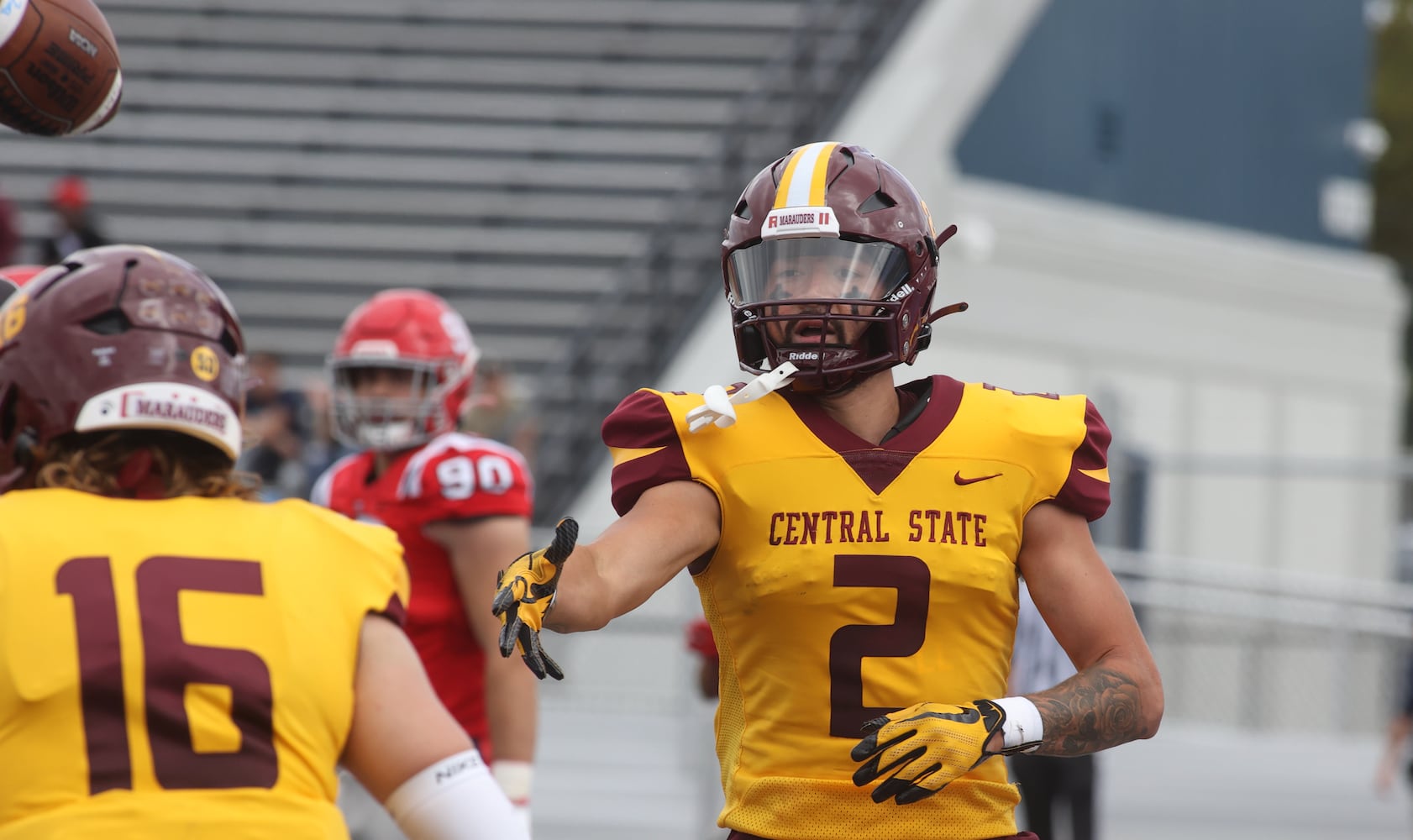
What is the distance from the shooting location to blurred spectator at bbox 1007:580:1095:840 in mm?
6289

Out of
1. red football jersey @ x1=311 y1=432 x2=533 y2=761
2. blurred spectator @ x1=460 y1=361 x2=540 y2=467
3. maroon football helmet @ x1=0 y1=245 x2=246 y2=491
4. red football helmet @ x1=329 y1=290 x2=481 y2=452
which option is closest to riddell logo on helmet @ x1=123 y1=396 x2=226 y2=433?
maroon football helmet @ x1=0 y1=245 x2=246 y2=491

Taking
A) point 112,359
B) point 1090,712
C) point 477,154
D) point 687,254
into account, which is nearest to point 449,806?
point 112,359

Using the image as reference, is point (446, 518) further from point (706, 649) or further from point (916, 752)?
point (916, 752)

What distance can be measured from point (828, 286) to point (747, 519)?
0.38m

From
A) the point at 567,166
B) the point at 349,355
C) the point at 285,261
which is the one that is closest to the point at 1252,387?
the point at 567,166

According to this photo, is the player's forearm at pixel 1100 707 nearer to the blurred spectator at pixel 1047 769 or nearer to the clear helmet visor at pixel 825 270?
the clear helmet visor at pixel 825 270

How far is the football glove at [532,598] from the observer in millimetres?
2537

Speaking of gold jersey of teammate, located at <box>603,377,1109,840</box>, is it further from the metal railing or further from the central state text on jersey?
the metal railing

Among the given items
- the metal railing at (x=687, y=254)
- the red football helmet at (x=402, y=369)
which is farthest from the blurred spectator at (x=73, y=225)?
the red football helmet at (x=402, y=369)

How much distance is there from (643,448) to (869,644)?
449 mm

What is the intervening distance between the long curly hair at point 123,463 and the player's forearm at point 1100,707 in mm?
1199

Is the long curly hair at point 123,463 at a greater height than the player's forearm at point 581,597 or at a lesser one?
greater

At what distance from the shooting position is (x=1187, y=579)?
12.2m

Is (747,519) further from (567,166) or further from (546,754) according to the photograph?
(567,166)
